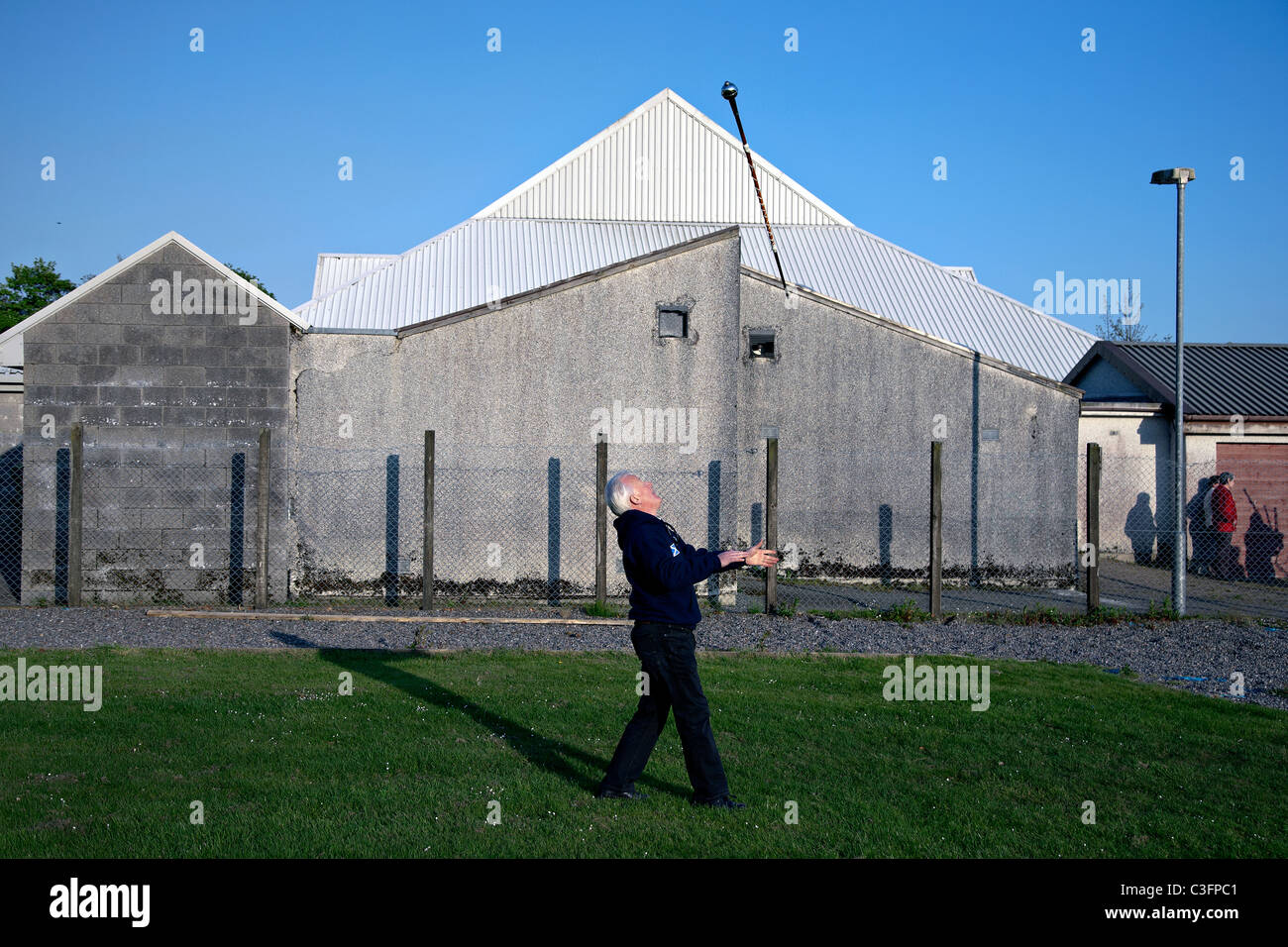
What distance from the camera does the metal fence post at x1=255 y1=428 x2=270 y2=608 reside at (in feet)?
40.3

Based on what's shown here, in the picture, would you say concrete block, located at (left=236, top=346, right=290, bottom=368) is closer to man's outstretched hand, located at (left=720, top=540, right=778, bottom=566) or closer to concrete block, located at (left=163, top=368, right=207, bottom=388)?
concrete block, located at (left=163, top=368, right=207, bottom=388)

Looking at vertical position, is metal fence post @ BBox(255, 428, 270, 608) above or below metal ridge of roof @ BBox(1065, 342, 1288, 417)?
below

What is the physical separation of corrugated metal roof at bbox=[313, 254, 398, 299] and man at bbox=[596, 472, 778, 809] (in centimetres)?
2374

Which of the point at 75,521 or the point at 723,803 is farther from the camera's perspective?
the point at 75,521

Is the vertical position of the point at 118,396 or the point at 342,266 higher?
the point at 342,266

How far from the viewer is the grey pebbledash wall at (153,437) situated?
12789mm

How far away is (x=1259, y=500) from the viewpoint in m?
19.6

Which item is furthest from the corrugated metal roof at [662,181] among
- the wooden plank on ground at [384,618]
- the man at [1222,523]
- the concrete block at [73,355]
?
the wooden plank on ground at [384,618]

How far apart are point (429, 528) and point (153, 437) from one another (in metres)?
3.65

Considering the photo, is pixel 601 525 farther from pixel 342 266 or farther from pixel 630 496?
pixel 342 266

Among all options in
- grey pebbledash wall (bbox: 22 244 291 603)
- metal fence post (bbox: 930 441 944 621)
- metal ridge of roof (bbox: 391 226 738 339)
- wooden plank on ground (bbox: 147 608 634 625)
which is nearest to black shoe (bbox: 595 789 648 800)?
wooden plank on ground (bbox: 147 608 634 625)

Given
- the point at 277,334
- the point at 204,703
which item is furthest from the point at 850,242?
the point at 204,703

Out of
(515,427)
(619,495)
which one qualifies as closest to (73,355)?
(515,427)
